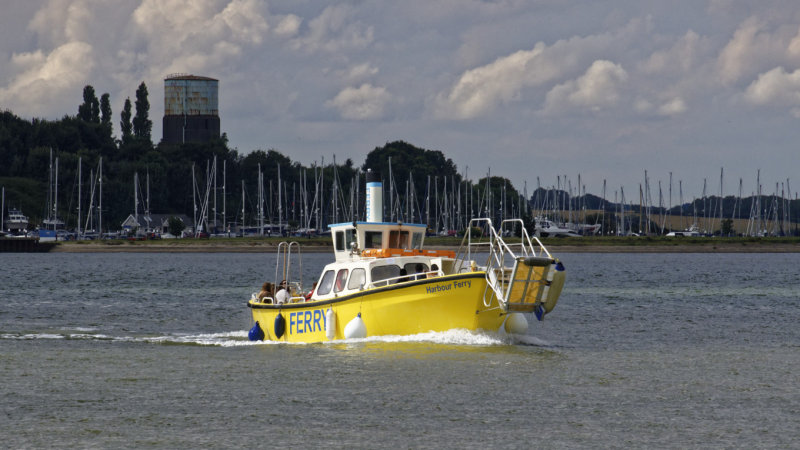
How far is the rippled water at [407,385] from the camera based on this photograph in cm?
2159

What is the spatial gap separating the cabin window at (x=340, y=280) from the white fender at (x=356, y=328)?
81.0 inches

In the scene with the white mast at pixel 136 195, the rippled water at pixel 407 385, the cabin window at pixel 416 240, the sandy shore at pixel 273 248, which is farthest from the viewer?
the white mast at pixel 136 195

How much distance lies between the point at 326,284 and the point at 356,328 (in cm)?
315

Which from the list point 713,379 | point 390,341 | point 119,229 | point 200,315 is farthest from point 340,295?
point 119,229

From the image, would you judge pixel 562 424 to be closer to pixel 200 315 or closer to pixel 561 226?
pixel 200 315

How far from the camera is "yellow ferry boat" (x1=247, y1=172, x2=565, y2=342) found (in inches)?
1228

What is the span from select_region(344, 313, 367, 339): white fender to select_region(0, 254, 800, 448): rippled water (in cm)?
25

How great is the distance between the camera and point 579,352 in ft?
115

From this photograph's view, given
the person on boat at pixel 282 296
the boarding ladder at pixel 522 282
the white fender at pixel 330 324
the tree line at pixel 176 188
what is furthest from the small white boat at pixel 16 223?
the boarding ladder at pixel 522 282

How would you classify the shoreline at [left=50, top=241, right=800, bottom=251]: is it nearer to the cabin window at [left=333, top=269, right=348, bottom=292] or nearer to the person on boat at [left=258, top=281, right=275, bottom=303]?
the person on boat at [left=258, top=281, right=275, bottom=303]

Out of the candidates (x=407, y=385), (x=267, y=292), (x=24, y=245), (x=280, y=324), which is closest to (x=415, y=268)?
(x=280, y=324)

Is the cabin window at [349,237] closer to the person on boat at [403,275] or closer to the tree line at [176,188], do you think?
the person on boat at [403,275]

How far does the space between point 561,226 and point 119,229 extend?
7897 cm

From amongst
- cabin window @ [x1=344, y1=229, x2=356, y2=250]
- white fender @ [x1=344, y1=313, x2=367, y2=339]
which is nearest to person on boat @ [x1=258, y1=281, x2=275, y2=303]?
cabin window @ [x1=344, y1=229, x2=356, y2=250]
